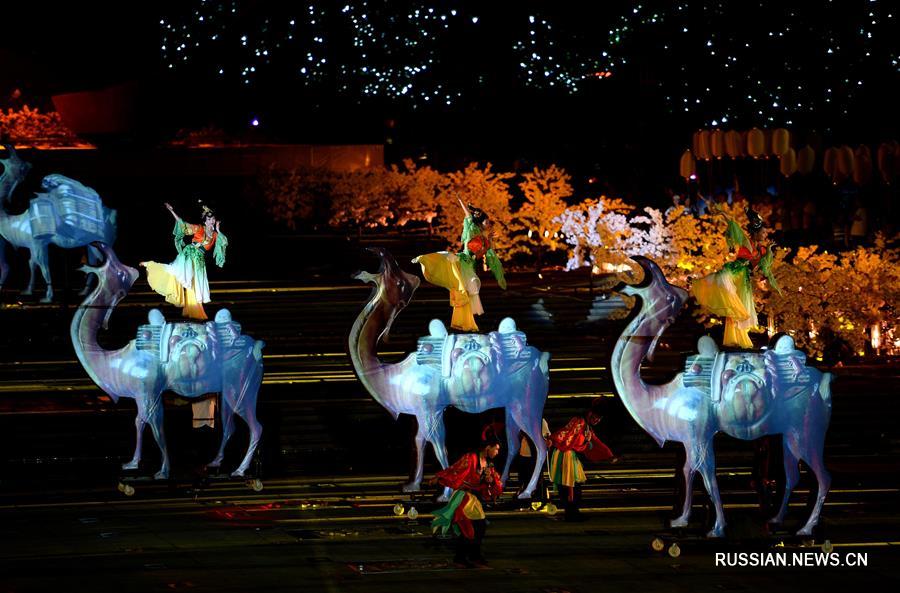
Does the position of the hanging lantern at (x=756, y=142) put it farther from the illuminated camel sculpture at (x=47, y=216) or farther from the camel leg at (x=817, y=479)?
the camel leg at (x=817, y=479)

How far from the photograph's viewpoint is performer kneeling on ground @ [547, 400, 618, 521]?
14.7 metres

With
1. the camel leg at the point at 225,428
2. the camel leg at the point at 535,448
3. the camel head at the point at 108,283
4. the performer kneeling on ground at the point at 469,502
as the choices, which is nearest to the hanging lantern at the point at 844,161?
the camel leg at the point at 535,448

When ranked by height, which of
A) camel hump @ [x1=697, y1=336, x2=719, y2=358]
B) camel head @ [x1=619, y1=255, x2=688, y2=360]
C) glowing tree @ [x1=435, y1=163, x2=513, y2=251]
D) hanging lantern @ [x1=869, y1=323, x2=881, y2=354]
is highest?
glowing tree @ [x1=435, y1=163, x2=513, y2=251]

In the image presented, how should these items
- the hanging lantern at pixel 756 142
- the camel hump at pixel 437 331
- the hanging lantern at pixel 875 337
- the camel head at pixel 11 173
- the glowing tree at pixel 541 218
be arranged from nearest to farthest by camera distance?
the camel hump at pixel 437 331 < the camel head at pixel 11 173 < the hanging lantern at pixel 875 337 < the glowing tree at pixel 541 218 < the hanging lantern at pixel 756 142

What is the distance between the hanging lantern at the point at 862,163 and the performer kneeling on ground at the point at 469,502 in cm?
1638

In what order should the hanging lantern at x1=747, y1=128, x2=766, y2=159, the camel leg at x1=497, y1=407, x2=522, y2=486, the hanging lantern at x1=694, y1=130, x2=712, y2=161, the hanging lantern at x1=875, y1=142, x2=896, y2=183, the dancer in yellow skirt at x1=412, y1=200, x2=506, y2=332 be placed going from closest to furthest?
Answer: the camel leg at x1=497, y1=407, x2=522, y2=486
the dancer in yellow skirt at x1=412, y1=200, x2=506, y2=332
the hanging lantern at x1=875, y1=142, x2=896, y2=183
the hanging lantern at x1=747, y1=128, x2=766, y2=159
the hanging lantern at x1=694, y1=130, x2=712, y2=161

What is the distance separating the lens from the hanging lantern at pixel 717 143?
3091cm

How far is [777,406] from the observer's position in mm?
13781

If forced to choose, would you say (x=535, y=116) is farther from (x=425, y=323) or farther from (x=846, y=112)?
(x=425, y=323)

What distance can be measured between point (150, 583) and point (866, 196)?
19929 mm

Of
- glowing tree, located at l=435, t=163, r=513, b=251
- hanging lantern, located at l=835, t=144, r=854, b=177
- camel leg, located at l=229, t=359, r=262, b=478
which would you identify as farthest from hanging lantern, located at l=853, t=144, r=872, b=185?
camel leg, located at l=229, t=359, r=262, b=478

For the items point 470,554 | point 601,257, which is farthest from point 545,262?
point 470,554

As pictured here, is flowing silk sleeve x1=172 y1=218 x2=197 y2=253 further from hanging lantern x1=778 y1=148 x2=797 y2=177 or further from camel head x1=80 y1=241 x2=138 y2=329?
hanging lantern x1=778 y1=148 x2=797 y2=177

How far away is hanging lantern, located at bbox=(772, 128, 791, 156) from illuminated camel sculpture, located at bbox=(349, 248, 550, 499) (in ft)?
50.0
